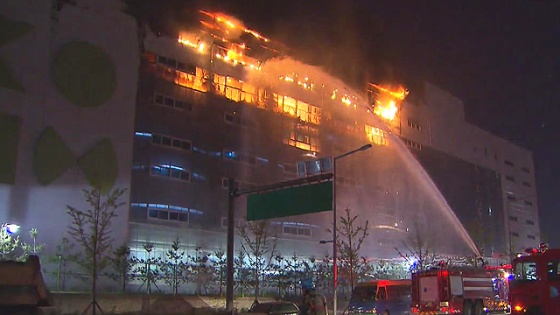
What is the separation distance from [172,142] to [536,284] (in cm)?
3282

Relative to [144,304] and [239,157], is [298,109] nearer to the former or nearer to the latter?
[239,157]

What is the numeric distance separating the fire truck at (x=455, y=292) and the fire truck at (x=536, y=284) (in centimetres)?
796

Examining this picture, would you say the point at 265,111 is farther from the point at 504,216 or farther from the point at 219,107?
the point at 504,216

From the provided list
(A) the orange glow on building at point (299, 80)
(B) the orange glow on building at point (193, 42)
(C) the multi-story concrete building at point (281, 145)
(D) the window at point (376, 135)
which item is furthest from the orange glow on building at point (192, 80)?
(D) the window at point (376, 135)

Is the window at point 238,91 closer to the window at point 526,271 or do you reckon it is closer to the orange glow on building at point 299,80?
the orange glow on building at point 299,80

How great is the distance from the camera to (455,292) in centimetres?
2975

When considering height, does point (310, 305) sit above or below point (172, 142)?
below

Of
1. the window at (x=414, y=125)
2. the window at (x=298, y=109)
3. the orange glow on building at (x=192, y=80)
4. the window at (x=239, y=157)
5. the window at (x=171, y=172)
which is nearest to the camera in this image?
the window at (x=171, y=172)

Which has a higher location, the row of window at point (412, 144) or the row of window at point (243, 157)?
the row of window at point (412, 144)

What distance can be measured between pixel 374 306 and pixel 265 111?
28.5 meters

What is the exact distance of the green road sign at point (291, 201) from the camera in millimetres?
25859

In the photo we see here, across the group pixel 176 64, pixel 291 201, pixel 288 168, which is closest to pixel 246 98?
pixel 288 168

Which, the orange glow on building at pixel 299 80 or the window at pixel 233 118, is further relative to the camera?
the orange glow on building at pixel 299 80

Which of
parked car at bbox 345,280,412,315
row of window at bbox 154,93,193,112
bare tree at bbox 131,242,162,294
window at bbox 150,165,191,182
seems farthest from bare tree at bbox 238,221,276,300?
parked car at bbox 345,280,412,315
